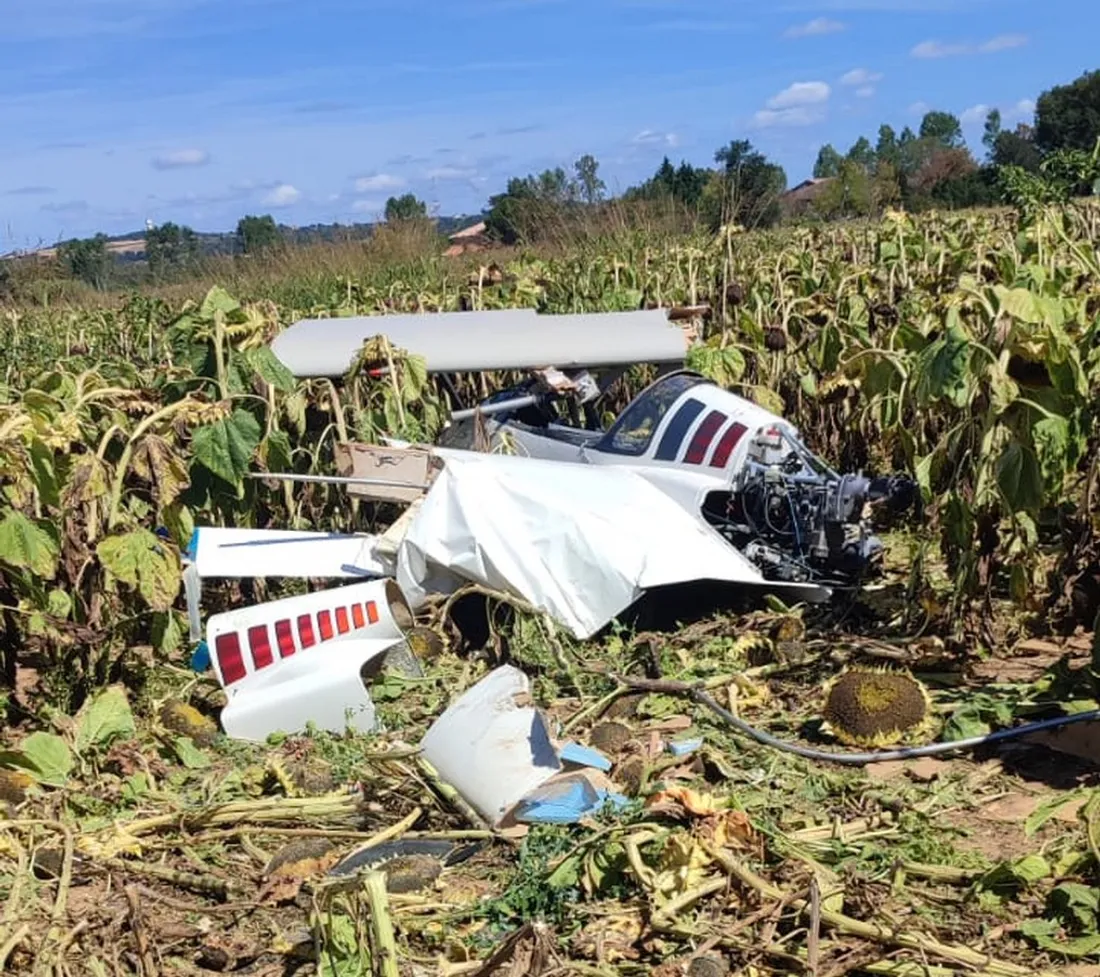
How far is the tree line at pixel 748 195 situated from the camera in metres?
6.73

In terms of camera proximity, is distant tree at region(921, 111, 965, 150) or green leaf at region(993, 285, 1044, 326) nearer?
green leaf at region(993, 285, 1044, 326)

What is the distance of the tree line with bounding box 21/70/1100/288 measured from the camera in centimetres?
673

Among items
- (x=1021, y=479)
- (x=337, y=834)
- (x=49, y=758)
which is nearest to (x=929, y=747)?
(x=1021, y=479)

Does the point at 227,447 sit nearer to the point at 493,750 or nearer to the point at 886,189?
the point at 493,750

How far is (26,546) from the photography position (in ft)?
16.8

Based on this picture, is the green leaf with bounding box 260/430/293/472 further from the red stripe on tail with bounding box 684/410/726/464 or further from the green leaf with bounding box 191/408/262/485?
the red stripe on tail with bounding box 684/410/726/464

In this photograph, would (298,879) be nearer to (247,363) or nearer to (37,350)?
(247,363)

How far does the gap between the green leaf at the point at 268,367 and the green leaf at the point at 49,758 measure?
7.68ft

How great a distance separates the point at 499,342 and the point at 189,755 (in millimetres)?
3373

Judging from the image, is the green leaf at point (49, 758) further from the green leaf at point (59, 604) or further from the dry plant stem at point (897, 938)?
the dry plant stem at point (897, 938)

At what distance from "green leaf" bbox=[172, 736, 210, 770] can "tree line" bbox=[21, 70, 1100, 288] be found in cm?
386

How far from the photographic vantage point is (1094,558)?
5230mm

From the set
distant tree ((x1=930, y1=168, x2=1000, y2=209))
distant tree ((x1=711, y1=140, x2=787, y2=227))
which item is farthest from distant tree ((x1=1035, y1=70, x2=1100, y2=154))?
distant tree ((x1=711, y1=140, x2=787, y2=227))

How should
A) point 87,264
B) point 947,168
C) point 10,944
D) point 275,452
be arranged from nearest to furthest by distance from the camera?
point 10,944, point 275,452, point 87,264, point 947,168
